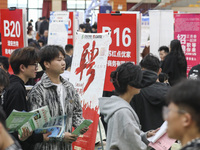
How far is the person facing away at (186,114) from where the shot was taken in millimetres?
1499

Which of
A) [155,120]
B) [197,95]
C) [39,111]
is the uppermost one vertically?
[197,95]

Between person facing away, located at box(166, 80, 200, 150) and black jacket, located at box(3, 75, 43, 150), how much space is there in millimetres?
1602

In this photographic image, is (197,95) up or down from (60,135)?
up

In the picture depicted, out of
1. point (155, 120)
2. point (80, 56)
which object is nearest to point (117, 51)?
point (80, 56)

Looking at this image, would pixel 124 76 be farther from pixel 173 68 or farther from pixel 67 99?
pixel 173 68

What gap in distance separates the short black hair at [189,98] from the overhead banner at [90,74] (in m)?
3.20

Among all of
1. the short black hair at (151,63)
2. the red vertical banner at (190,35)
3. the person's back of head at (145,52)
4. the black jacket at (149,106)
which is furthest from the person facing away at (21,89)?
the person's back of head at (145,52)

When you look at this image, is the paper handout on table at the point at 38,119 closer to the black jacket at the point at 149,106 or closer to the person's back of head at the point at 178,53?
the black jacket at the point at 149,106

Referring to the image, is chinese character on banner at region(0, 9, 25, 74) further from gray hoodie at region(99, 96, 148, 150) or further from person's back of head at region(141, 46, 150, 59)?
gray hoodie at region(99, 96, 148, 150)

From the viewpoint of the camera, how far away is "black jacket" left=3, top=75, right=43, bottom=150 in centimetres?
296

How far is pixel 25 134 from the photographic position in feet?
9.48

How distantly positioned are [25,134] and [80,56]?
2.19 meters

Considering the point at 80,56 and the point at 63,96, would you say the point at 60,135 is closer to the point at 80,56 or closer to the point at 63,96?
the point at 63,96

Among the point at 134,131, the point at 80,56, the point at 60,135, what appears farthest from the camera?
the point at 80,56
